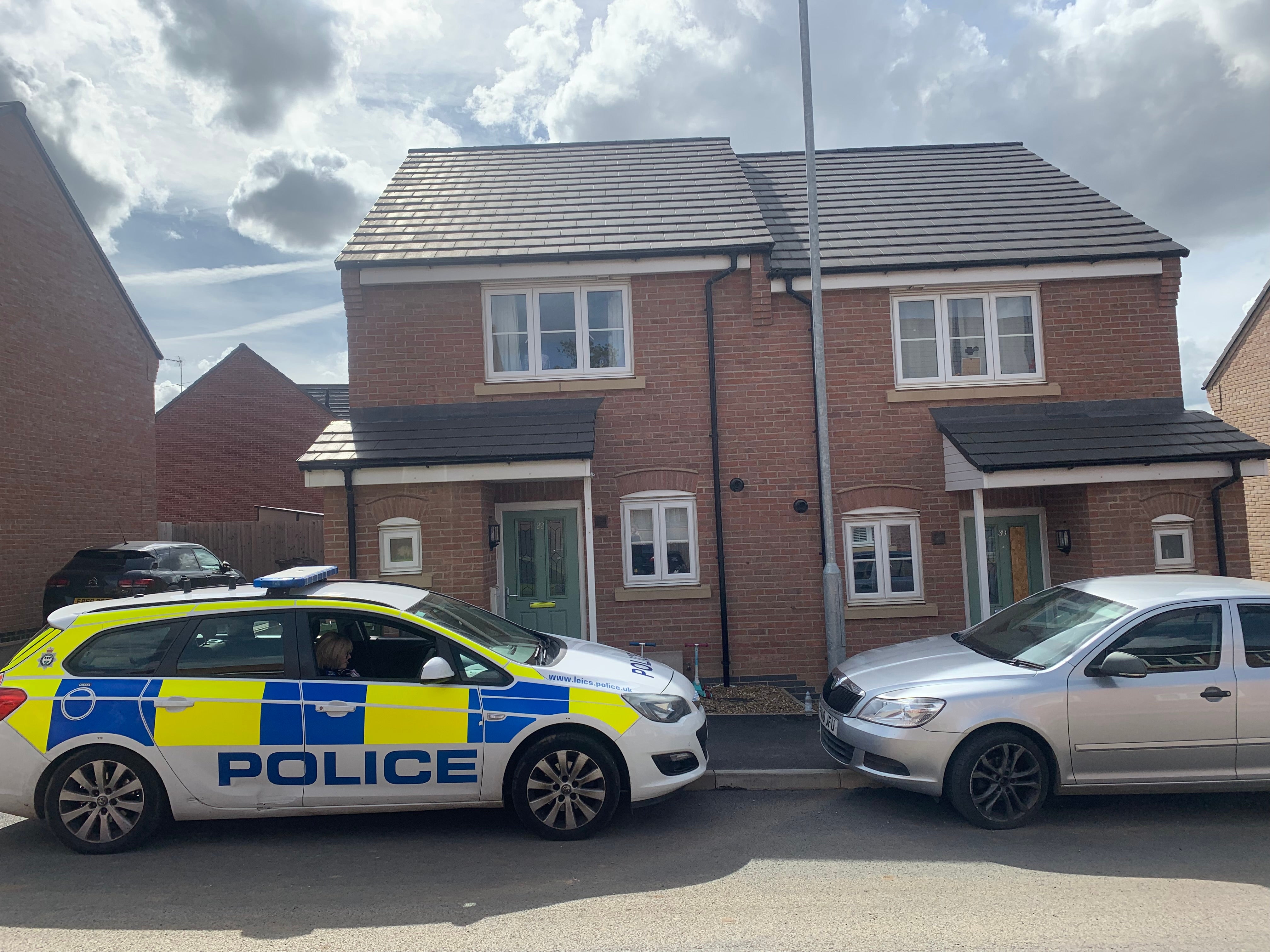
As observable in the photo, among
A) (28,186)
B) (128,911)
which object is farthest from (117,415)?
(128,911)

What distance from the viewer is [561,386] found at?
31.9 ft

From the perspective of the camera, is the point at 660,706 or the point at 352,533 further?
the point at 352,533

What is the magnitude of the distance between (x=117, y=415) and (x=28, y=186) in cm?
438

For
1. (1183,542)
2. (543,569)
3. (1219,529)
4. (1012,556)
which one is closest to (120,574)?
(543,569)

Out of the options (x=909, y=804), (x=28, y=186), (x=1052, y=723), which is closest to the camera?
(x=1052, y=723)

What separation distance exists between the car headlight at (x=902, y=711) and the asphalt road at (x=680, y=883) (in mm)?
626

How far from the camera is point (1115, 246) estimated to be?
388 inches

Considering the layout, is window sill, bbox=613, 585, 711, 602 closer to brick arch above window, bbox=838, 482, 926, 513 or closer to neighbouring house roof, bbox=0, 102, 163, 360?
brick arch above window, bbox=838, 482, 926, 513

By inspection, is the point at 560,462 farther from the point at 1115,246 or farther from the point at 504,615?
the point at 1115,246

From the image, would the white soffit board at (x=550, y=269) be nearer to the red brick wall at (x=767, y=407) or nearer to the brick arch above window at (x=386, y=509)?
the red brick wall at (x=767, y=407)

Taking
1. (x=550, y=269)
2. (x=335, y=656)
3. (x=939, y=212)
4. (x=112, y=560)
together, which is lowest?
(x=335, y=656)

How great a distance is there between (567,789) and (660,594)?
4.56 metres

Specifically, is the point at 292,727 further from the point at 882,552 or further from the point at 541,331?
the point at 882,552

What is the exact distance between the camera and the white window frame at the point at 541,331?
980 cm
